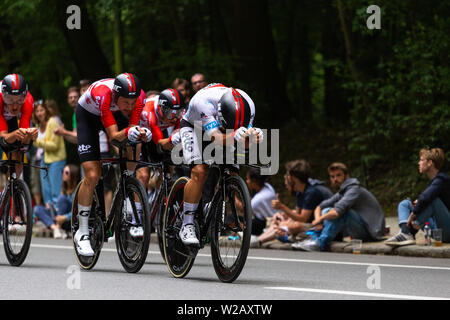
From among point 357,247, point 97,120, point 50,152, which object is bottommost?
point 357,247

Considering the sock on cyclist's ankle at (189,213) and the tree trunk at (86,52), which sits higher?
the tree trunk at (86,52)

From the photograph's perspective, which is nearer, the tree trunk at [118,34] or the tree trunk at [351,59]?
the tree trunk at [351,59]

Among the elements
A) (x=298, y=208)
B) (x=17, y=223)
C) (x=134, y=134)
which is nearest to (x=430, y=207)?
(x=298, y=208)

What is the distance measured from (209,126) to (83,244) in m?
2.15

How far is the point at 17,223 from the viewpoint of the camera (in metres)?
11.1

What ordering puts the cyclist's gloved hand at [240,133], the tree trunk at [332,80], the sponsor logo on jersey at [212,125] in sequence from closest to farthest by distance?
the cyclist's gloved hand at [240,133]
the sponsor logo on jersey at [212,125]
the tree trunk at [332,80]

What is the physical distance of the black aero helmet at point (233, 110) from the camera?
30.0ft

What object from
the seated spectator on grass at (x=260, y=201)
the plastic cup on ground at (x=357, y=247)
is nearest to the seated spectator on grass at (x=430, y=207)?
the plastic cup on ground at (x=357, y=247)

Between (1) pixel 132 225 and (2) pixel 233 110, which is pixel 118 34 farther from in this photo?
(2) pixel 233 110

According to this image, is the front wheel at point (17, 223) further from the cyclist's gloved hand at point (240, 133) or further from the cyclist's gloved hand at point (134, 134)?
the cyclist's gloved hand at point (240, 133)

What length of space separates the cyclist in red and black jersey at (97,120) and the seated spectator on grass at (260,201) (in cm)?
442

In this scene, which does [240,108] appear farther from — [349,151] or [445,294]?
[349,151]

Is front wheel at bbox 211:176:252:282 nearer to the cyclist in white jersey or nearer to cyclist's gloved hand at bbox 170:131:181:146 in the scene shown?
the cyclist in white jersey
